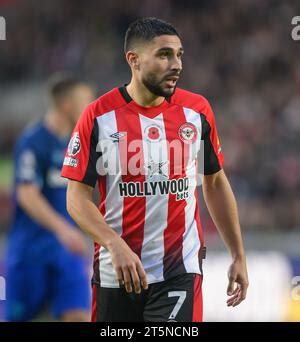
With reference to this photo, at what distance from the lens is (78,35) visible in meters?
15.8

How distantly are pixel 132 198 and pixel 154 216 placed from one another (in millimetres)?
136

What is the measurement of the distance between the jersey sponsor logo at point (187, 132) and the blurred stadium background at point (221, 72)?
18.1 ft

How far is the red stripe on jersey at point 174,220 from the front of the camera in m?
4.56

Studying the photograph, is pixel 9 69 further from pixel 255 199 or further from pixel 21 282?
pixel 21 282

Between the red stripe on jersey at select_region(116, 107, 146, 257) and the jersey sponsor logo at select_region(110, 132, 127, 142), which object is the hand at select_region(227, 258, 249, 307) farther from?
the jersey sponsor logo at select_region(110, 132, 127, 142)

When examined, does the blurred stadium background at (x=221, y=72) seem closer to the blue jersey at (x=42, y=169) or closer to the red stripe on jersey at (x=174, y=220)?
the blue jersey at (x=42, y=169)

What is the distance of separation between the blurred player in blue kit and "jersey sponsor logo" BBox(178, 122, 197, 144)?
7.99 feet

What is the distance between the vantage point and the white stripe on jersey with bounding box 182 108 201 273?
15.1 ft

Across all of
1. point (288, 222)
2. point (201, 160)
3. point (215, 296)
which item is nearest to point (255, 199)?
point (288, 222)

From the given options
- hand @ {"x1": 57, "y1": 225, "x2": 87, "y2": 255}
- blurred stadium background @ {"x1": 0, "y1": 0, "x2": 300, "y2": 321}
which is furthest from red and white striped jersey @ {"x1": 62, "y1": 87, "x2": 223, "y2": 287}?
blurred stadium background @ {"x1": 0, "y1": 0, "x2": 300, "y2": 321}

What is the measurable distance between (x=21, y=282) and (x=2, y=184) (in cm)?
532

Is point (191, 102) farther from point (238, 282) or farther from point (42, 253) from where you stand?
point (42, 253)

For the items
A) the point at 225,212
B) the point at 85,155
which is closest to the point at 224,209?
the point at 225,212

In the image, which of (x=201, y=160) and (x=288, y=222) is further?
(x=288, y=222)
